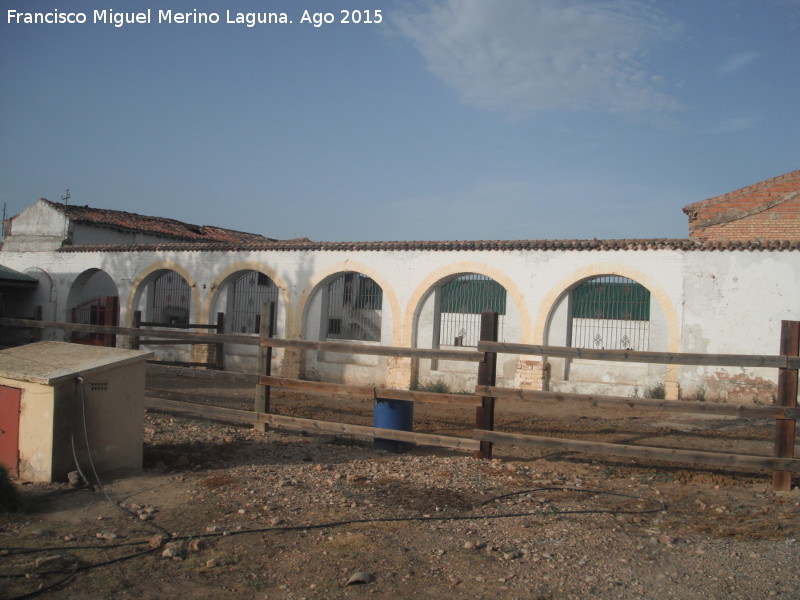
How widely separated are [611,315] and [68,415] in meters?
12.7

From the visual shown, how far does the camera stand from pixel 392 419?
747 cm

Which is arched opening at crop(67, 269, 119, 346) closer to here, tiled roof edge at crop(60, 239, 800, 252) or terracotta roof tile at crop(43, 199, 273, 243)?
terracotta roof tile at crop(43, 199, 273, 243)

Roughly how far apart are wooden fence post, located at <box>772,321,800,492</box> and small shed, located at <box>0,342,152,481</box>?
231 inches

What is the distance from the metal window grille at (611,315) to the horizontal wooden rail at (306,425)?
9256 millimetres

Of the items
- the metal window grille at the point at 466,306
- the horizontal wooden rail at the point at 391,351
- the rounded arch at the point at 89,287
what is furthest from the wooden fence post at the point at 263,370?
the rounded arch at the point at 89,287

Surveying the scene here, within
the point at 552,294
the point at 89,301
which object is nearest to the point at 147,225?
the point at 89,301

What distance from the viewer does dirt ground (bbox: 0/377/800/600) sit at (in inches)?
153

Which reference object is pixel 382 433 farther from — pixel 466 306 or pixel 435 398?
pixel 466 306

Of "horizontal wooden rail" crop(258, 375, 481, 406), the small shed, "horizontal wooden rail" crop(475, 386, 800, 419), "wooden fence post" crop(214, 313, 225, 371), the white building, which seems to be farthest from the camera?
"wooden fence post" crop(214, 313, 225, 371)

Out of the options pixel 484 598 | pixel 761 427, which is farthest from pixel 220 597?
pixel 761 427

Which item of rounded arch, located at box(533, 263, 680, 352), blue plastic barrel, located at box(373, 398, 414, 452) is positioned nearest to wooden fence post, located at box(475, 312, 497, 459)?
blue plastic barrel, located at box(373, 398, 414, 452)

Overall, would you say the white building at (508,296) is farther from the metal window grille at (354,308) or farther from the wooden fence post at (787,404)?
the wooden fence post at (787,404)

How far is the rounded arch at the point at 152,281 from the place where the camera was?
62.7 feet

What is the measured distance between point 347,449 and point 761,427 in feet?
23.8
